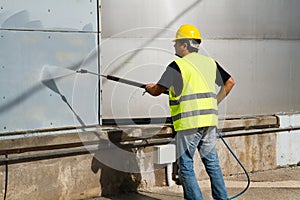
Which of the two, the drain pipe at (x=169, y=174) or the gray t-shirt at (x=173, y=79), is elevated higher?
the gray t-shirt at (x=173, y=79)

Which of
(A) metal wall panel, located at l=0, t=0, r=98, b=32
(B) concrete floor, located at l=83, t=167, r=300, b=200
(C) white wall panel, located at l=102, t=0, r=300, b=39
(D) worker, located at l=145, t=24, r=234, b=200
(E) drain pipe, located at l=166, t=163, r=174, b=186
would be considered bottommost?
(B) concrete floor, located at l=83, t=167, r=300, b=200

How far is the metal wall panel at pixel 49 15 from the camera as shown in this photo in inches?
209

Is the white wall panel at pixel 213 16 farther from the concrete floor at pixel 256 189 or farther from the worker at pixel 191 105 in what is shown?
the concrete floor at pixel 256 189

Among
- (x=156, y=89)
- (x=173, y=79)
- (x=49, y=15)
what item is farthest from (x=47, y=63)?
(x=173, y=79)

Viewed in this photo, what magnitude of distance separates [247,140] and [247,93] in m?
Answer: 0.64

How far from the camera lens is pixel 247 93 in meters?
7.18

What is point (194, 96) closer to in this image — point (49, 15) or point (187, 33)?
point (187, 33)

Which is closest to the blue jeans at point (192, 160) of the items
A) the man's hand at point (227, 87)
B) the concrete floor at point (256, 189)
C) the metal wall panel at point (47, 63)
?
the man's hand at point (227, 87)

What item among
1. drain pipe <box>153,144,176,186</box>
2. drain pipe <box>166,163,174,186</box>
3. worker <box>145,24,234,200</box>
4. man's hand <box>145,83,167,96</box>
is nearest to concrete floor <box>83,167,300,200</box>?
drain pipe <box>166,163,174,186</box>

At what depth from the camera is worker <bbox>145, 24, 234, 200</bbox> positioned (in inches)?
200

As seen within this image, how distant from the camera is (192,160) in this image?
5266 millimetres

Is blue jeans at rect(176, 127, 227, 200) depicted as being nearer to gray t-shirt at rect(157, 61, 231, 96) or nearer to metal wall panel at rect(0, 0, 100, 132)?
gray t-shirt at rect(157, 61, 231, 96)

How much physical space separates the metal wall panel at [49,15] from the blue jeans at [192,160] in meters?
1.68

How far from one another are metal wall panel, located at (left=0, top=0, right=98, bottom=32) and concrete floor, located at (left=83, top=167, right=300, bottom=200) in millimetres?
1965
